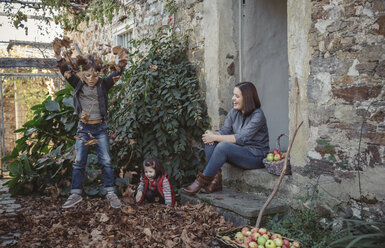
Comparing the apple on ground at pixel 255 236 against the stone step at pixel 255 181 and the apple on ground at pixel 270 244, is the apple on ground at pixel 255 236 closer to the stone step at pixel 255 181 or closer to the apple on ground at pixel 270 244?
the apple on ground at pixel 270 244

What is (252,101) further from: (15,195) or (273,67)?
(15,195)

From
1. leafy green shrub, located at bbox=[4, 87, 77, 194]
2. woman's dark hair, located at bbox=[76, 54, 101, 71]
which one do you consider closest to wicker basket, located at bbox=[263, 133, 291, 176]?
woman's dark hair, located at bbox=[76, 54, 101, 71]

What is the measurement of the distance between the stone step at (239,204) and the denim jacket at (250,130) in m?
0.51

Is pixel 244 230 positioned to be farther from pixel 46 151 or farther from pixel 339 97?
pixel 46 151

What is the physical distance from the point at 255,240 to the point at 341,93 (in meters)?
1.37

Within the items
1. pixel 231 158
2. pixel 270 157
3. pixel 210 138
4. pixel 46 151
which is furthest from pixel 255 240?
pixel 46 151

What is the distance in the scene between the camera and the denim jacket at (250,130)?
3.94 meters

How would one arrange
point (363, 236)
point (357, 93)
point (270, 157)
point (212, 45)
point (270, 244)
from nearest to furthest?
point (363, 236) → point (270, 244) → point (357, 93) → point (270, 157) → point (212, 45)

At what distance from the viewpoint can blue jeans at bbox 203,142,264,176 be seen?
3.89 metres

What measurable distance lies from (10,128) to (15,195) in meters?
5.50

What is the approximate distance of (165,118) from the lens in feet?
15.1

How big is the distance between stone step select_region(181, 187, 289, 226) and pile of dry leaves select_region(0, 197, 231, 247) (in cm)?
8

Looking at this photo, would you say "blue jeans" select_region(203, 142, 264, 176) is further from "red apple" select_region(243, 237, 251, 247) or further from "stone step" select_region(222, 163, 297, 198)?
"red apple" select_region(243, 237, 251, 247)

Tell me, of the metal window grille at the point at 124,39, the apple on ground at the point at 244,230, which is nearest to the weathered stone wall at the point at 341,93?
→ the apple on ground at the point at 244,230
